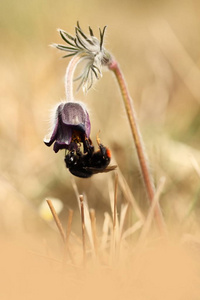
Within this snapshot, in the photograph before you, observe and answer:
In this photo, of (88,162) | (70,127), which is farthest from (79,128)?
(88,162)

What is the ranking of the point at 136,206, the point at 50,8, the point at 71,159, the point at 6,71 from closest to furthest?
1. the point at 71,159
2. the point at 136,206
3. the point at 6,71
4. the point at 50,8

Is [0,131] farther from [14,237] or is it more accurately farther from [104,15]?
[104,15]

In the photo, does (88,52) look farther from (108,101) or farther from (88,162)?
(108,101)

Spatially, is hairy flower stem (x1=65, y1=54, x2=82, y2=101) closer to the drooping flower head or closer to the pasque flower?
the pasque flower

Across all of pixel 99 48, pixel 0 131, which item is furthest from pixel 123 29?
pixel 99 48

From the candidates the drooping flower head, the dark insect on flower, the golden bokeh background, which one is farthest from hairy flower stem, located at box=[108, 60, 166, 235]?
the dark insect on flower

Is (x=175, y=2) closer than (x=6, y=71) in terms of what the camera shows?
No
